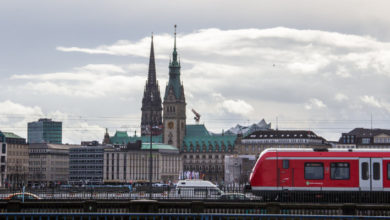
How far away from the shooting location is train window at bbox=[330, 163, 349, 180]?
58.9 m

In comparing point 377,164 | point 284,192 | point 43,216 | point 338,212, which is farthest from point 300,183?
point 43,216

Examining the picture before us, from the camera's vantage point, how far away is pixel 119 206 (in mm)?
41781

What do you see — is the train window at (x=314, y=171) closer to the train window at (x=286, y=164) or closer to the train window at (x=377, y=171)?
the train window at (x=286, y=164)

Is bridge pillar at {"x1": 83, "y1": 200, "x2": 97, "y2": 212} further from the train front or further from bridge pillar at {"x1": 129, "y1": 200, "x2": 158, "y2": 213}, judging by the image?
the train front

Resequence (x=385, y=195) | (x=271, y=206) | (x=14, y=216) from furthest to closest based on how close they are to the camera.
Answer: (x=385, y=195)
(x=271, y=206)
(x=14, y=216)

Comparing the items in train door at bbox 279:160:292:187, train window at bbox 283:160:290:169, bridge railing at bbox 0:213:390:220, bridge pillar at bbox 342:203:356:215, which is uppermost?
train window at bbox 283:160:290:169

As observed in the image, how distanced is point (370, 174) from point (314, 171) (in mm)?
3841

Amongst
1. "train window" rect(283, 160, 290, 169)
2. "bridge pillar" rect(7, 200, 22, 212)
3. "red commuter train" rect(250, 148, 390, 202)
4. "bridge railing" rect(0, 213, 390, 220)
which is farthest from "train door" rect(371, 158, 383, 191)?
"bridge pillar" rect(7, 200, 22, 212)

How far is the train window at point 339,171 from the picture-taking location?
193ft

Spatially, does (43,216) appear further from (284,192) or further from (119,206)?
(284,192)

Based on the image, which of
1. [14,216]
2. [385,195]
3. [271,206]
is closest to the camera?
[14,216]

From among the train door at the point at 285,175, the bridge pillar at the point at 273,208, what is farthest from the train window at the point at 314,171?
the bridge pillar at the point at 273,208

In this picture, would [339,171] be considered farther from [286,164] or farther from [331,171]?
[286,164]

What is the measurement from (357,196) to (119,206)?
22.6m
